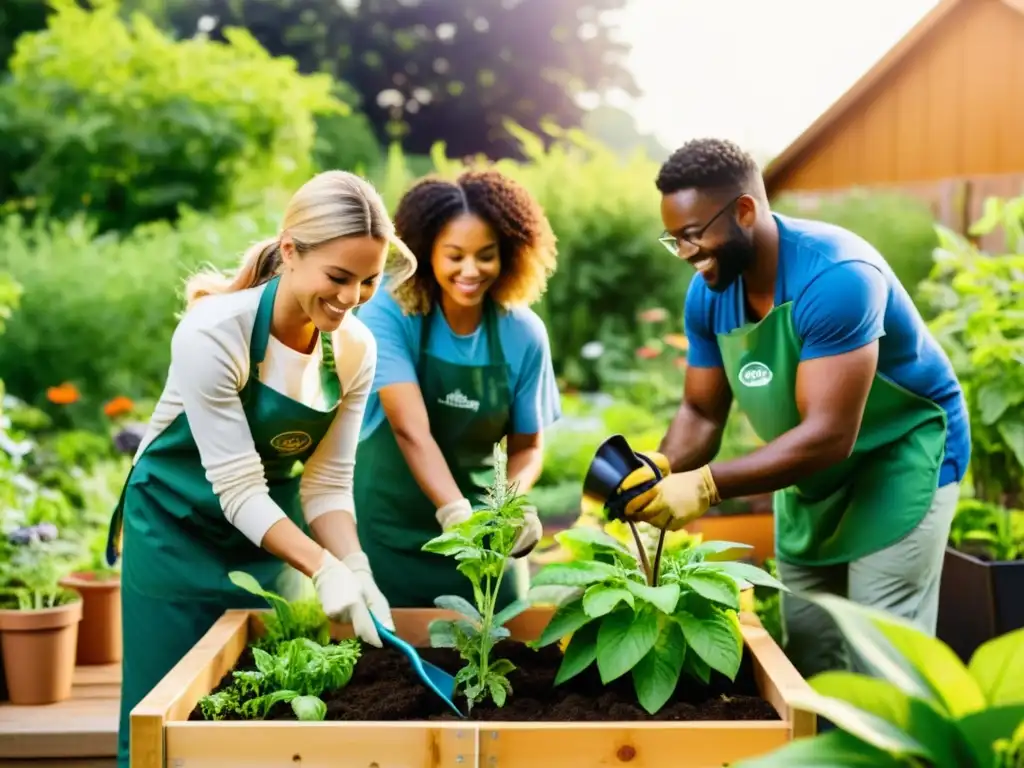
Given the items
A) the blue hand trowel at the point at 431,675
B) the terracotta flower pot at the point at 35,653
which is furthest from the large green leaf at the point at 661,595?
the terracotta flower pot at the point at 35,653

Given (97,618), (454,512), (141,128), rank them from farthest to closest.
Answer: (141,128)
(97,618)
(454,512)

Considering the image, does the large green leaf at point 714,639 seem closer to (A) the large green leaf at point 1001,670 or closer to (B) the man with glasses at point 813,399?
(B) the man with glasses at point 813,399

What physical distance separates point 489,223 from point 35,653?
1697 mm

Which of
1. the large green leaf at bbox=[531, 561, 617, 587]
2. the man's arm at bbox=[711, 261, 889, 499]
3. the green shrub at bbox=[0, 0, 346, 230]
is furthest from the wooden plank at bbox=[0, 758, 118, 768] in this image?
the green shrub at bbox=[0, 0, 346, 230]

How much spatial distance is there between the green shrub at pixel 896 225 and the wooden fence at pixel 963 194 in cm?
9

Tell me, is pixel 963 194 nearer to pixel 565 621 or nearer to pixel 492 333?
pixel 492 333

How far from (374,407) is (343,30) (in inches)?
632

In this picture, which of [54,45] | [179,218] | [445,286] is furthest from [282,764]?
[54,45]

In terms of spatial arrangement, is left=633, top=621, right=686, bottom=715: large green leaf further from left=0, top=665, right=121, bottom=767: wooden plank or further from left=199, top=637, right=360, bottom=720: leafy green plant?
left=0, top=665, right=121, bottom=767: wooden plank

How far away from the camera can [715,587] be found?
66.6 inches

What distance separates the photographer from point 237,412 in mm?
1859

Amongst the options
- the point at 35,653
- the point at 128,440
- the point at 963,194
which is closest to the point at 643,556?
the point at 35,653

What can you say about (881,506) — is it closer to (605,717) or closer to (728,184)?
(728,184)

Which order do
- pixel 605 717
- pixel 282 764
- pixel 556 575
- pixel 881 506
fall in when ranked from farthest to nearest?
1. pixel 881 506
2. pixel 556 575
3. pixel 605 717
4. pixel 282 764
